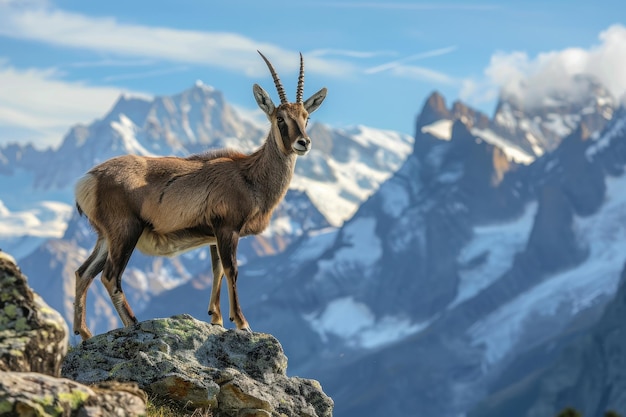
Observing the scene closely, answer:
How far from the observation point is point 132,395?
→ 15305 millimetres

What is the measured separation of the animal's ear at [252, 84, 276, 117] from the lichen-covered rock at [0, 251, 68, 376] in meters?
14.7

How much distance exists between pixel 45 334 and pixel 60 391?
0.87 meters

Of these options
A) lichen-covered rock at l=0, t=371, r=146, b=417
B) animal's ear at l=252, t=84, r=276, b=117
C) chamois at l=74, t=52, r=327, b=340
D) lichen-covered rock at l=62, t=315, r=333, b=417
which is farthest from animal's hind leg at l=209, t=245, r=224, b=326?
lichen-covered rock at l=0, t=371, r=146, b=417

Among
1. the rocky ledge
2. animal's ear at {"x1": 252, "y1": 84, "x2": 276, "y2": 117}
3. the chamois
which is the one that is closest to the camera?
the rocky ledge

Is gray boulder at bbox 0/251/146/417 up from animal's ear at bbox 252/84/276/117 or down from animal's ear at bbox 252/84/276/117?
down

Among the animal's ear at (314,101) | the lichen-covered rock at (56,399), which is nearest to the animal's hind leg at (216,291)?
the animal's ear at (314,101)

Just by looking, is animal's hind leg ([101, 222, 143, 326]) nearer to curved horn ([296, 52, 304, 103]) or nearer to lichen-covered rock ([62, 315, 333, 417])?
lichen-covered rock ([62, 315, 333, 417])

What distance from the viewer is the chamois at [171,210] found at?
84.8ft

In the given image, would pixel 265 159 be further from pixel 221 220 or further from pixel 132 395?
pixel 132 395

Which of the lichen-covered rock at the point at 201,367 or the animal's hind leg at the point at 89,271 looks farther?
the animal's hind leg at the point at 89,271

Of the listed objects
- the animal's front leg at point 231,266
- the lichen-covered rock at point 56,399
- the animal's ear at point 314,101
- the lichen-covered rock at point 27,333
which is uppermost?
the animal's ear at point 314,101

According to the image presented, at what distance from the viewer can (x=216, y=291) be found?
87.6 feet

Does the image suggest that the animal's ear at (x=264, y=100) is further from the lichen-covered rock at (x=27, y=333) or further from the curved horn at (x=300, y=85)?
the lichen-covered rock at (x=27, y=333)

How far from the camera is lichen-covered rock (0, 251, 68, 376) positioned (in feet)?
47.8
